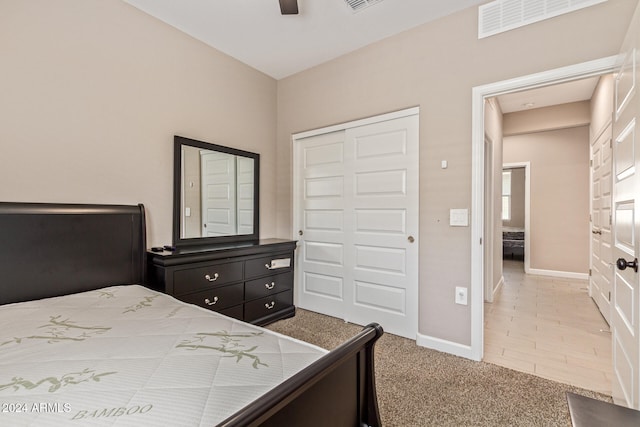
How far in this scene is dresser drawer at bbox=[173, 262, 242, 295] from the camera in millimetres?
2340

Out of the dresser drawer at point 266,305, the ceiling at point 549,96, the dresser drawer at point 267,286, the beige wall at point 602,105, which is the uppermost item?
the ceiling at point 549,96

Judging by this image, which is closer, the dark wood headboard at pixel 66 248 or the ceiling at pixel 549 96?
the dark wood headboard at pixel 66 248

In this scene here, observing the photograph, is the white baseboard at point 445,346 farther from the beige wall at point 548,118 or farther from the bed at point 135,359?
the beige wall at point 548,118

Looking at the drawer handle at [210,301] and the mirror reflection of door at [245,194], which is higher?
the mirror reflection of door at [245,194]

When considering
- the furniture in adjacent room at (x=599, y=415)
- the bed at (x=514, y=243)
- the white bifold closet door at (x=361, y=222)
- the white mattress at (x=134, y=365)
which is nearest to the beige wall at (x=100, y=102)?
the white mattress at (x=134, y=365)

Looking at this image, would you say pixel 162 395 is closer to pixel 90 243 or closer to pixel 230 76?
pixel 90 243

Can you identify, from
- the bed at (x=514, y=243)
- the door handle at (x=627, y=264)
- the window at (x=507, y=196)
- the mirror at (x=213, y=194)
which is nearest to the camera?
the door handle at (x=627, y=264)

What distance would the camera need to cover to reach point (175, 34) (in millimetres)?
2693

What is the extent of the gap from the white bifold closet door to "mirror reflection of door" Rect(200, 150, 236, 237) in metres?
0.78

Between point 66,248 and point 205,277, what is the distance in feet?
3.06

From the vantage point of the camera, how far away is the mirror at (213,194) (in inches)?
108

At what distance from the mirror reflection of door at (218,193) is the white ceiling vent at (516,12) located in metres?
2.53

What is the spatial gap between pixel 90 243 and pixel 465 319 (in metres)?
2.82

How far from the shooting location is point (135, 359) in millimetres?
1009
